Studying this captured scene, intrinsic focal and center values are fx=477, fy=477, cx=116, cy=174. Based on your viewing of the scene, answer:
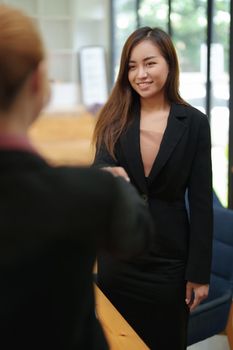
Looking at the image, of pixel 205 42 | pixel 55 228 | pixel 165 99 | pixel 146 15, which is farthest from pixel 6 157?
pixel 146 15

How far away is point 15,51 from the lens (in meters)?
0.58

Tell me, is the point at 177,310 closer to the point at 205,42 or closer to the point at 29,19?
the point at 29,19

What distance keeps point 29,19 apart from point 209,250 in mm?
1117

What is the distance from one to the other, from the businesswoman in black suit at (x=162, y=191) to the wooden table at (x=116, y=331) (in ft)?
0.51

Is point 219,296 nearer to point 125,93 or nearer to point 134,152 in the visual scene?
point 134,152

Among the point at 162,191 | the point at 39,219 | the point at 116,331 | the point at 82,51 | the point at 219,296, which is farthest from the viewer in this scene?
the point at 82,51

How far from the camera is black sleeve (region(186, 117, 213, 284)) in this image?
151cm

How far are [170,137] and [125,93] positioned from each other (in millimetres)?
224

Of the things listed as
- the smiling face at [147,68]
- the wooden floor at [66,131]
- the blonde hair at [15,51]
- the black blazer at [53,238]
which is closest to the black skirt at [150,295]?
the smiling face at [147,68]

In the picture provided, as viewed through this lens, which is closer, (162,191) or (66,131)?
(162,191)

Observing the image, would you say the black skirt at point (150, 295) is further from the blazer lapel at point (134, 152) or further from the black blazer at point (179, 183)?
the blazer lapel at point (134, 152)

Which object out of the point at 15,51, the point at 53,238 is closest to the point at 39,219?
the point at 53,238

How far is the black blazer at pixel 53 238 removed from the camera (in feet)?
1.89

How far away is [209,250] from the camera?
5.07ft
